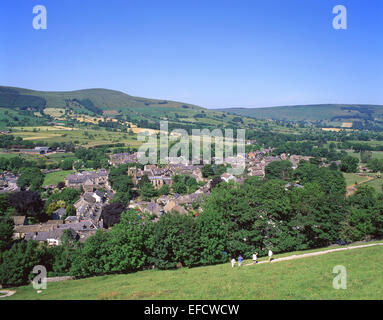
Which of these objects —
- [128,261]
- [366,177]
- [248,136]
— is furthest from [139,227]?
[248,136]

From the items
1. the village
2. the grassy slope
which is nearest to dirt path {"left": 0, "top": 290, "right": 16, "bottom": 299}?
the grassy slope

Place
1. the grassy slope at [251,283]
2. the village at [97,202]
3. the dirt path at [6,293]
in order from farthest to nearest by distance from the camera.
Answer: the village at [97,202] → the dirt path at [6,293] → the grassy slope at [251,283]

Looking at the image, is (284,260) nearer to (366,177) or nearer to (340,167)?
(366,177)

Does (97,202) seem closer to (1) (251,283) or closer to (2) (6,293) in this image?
(2) (6,293)

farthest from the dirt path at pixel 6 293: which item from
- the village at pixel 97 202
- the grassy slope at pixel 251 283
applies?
the village at pixel 97 202

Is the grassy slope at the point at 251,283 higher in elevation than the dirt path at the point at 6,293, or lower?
higher

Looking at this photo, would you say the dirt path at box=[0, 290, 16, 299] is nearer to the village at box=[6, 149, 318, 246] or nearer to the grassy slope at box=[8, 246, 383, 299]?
the grassy slope at box=[8, 246, 383, 299]

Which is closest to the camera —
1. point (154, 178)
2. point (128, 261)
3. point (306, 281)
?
point (306, 281)

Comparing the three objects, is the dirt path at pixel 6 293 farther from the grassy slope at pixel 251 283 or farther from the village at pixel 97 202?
the village at pixel 97 202
